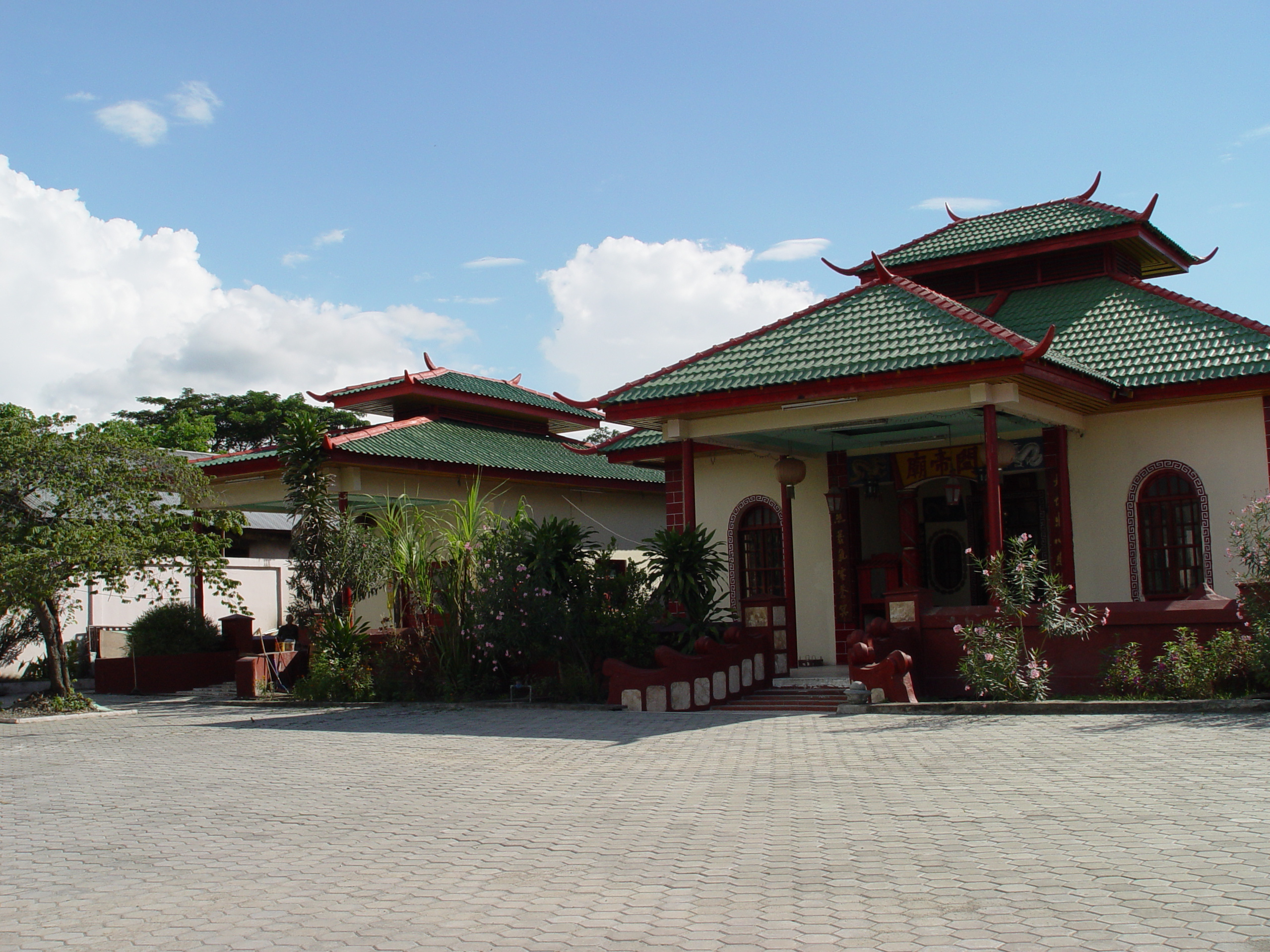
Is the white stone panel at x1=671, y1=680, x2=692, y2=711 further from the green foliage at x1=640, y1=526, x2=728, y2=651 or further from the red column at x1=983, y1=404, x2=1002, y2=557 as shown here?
the red column at x1=983, y1=404, x2=1002, y2=557

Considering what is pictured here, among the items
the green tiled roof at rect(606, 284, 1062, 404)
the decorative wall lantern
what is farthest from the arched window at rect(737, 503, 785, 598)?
the green tiled roof at rect(606, 284, 1062, 404)

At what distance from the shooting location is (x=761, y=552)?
18250 mm

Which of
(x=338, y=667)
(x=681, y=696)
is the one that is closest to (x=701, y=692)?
(x=681, y=696)

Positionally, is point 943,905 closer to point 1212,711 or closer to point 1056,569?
point 1212,711

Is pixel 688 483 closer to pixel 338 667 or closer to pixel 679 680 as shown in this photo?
pixel 679 680

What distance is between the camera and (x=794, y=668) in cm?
1669

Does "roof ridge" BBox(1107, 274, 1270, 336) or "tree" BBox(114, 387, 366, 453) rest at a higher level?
"tree" BBox(114, 387, 366, 453)

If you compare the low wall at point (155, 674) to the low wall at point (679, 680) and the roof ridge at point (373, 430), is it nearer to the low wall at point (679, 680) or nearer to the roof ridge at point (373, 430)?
the roof ridge at point (373, 430)

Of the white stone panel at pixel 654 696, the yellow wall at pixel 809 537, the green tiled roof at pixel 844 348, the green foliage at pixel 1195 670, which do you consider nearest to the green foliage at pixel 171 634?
the yellow wall at pixel 809 537

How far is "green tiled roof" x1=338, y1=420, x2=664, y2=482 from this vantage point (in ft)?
66.7

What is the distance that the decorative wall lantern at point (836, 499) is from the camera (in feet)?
56.5

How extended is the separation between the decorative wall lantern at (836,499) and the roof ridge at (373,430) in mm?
7549

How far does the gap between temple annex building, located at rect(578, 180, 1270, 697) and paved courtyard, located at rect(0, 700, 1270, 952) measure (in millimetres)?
3889

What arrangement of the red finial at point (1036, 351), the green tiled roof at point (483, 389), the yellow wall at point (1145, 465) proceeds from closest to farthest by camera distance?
the red finial at point (1036, 351) → the yellow wall at point (1145, 465) → the green tiled roof at point (483, 389)
